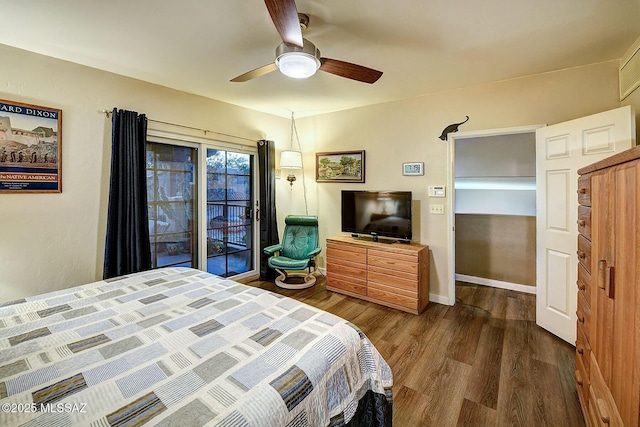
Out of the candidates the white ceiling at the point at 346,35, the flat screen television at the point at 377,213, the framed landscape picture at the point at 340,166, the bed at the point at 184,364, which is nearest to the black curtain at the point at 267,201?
the framed landscape picture at the point at 340,166

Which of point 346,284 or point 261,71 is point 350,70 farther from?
point 346,284

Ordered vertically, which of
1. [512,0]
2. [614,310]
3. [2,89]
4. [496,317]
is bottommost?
[496,317]

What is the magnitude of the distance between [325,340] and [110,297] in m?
1.45

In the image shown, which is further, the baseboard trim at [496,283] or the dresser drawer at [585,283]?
the baseboard trim at [496,283]

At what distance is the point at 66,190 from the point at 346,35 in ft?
9.01

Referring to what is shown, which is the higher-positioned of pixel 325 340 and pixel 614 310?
pixel 614 310

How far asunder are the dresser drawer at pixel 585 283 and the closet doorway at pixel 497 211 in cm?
230

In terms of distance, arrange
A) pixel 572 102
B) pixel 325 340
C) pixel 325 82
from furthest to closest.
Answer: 1. pixel 325 82
2. pixel 572 102
3. pixel 325 340

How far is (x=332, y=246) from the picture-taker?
3736 mm

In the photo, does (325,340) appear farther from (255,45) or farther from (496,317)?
(496,317)

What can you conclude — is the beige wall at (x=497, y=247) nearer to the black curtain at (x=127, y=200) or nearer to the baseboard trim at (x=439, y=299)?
the baseboard trim at (x=439, y=299)

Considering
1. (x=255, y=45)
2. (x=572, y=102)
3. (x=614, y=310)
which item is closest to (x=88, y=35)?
(x=255, y=45)

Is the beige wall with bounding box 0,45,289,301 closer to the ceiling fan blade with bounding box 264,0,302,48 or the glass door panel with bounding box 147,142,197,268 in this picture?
the glass door panel with bounding box 147,142,197,268

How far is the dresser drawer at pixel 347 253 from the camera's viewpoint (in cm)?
347
